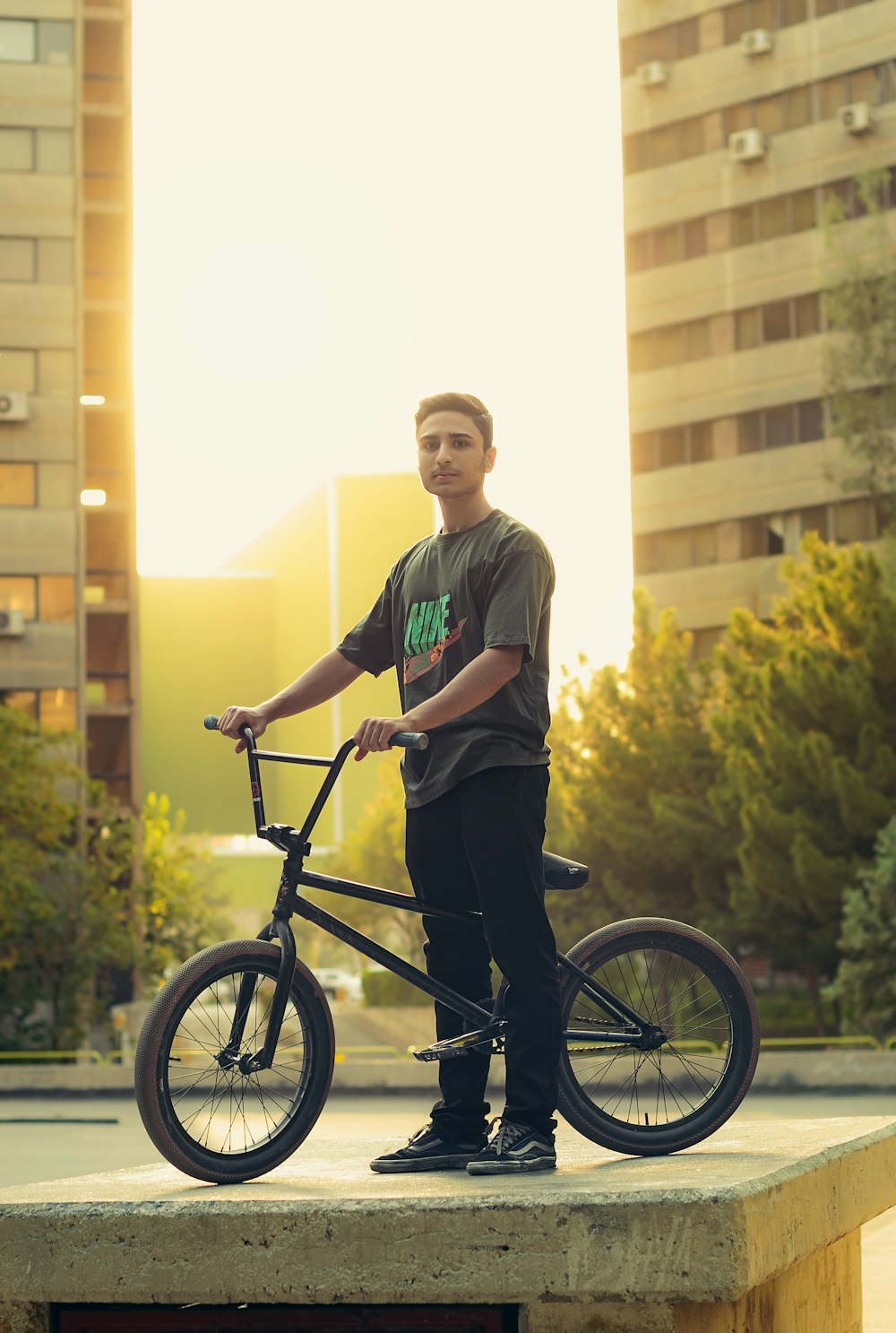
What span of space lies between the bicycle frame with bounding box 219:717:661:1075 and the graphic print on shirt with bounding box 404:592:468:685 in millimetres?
300

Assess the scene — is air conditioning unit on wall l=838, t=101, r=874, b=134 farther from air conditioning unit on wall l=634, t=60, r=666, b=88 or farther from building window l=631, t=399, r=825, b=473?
building window l=631, t=399, r=825, b=473

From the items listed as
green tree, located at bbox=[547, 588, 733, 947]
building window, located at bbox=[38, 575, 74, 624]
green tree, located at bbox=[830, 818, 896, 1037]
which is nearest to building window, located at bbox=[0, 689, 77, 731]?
building window, located at bbox=[38, 575, 74, 624]

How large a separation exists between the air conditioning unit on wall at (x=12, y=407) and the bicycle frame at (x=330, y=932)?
43.4m

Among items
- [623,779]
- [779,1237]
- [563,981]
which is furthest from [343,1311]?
[623,779]

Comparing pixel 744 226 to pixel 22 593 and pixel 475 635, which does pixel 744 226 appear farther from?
pixel 475 635

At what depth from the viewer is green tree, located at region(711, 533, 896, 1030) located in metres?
32.8

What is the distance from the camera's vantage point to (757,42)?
55438 millimetres

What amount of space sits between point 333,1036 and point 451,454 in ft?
4.95

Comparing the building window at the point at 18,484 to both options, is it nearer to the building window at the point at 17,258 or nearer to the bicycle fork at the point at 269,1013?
the building window at the point at 17,258

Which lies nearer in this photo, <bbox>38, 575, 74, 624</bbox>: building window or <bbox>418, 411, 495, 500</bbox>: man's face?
<bbox>418, 411, 495, 500</bbox>: man's face

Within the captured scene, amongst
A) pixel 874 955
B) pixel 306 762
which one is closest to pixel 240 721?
pixel 306 762

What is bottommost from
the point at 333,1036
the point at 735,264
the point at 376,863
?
the point at 376,863

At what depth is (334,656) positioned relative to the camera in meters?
5.08

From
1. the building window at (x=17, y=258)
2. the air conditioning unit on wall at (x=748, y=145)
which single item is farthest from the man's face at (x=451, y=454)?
the air conditioning unit on wall at (x=748, y=145)
